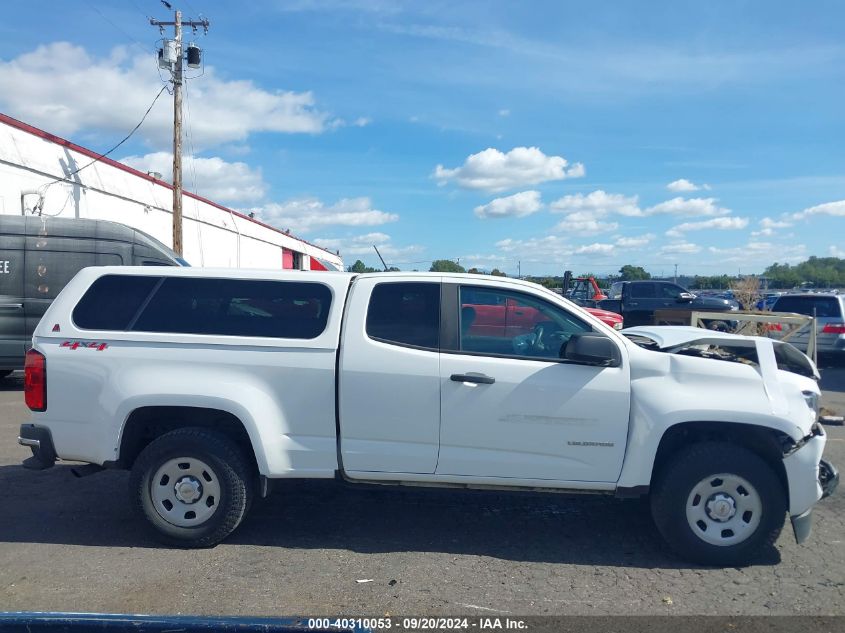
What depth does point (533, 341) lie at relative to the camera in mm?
5230

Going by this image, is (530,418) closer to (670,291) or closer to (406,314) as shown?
(406,314)

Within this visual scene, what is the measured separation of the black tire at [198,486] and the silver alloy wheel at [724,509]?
308 centimetres

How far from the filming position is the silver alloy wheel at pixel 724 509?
4945 mm

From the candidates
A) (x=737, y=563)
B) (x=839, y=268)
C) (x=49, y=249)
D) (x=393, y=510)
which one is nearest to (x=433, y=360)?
(x=393, y=510)

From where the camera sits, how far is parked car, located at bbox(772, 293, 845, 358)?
51.5ft

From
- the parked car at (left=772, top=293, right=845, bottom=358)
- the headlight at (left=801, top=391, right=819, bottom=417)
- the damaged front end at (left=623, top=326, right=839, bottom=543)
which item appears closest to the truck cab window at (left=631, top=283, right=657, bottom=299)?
the parked car at (left=772, top=293, right=845, bottom=358)

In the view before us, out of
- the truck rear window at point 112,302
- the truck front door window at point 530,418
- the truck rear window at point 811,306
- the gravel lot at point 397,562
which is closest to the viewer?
the gravel lot at point 397,562

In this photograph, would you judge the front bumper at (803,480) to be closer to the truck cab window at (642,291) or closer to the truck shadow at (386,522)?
the truck shadow at (386,522)

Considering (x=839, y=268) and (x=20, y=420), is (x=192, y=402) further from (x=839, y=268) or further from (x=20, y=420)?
(x=839, y=268)

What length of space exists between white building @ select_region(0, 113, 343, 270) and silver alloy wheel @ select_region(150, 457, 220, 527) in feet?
29.2

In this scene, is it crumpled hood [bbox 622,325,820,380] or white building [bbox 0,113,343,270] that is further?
white building [bbox 0,113,343,270]

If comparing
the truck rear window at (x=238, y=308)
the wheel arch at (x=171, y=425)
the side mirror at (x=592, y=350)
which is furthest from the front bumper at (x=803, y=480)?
the wheel arch at (x=171, y=425)

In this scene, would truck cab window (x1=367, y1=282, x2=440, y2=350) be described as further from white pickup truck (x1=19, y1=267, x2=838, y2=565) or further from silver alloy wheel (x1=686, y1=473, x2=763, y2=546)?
silver alloy wheel (x1=686, y1=473, x2=763, y2=546)

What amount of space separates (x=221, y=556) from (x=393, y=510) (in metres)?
1.49
